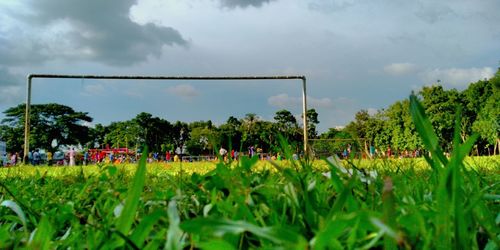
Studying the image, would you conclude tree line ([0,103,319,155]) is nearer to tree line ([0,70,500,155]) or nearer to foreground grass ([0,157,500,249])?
tree line ([0,70,500,155])

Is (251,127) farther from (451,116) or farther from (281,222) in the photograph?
(281,222)

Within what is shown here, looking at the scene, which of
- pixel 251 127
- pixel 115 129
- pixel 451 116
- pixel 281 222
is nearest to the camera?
pixel 281 222

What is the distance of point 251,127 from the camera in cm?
6662

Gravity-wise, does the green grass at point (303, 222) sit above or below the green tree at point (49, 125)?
below

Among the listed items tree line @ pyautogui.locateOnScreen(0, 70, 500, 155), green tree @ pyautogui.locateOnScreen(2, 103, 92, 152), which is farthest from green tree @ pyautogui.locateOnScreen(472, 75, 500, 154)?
green tree @ pyautogui.locateOnScreen(2, 103, 92, 152)

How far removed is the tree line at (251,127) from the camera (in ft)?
116

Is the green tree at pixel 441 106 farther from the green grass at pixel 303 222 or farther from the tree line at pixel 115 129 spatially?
the green grass at pixel 303 222

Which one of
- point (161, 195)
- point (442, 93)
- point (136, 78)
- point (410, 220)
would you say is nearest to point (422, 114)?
point (410, 220)

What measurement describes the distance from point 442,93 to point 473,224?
126 feet

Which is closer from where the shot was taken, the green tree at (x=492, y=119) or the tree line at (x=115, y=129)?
the green tree at (x=492, y=119)

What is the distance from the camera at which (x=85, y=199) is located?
1149 mm

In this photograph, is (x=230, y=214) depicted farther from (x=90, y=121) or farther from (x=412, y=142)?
(x=90, y=121)

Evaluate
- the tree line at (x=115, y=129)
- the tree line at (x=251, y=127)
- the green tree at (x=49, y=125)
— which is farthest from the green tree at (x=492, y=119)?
the green tree at (x=49, y=125)

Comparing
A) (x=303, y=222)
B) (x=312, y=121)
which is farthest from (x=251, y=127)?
(x=303, y=222)
